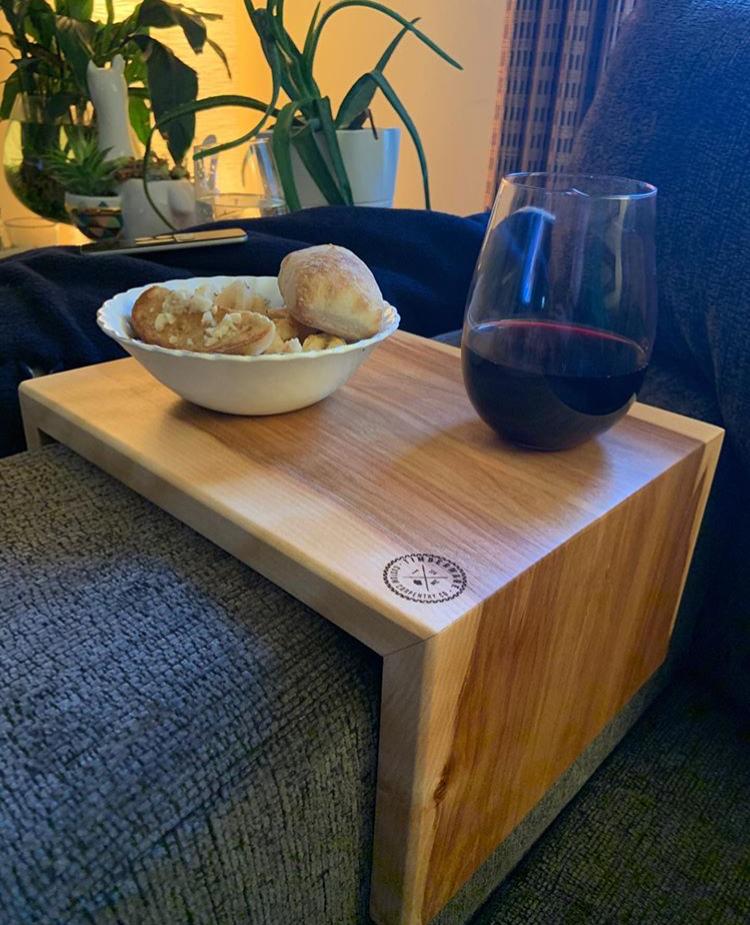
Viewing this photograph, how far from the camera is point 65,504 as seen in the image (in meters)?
0.47

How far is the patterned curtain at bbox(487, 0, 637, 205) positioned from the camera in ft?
4.46

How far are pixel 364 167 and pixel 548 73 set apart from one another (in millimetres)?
648

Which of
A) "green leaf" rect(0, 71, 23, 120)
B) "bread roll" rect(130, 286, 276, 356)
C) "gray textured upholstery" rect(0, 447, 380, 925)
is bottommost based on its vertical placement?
"gray textured upholstery" rect(0, 447, 380, 925)

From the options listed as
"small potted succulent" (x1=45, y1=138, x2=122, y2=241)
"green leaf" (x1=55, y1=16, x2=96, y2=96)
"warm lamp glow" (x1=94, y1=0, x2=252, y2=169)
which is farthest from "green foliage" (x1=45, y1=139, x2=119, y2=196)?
"warm lamp glow" (x1=94, y1=0, x2=252, y2=169)

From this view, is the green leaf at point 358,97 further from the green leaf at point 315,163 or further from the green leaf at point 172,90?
the green leaf at point 172,90

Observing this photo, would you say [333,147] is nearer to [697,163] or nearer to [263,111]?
[263,111]

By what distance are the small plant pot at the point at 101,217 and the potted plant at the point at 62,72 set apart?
0.50 feet

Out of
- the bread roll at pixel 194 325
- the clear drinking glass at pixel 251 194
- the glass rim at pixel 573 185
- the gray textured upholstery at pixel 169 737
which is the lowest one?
the gray textured upholstery at pixel 169 737

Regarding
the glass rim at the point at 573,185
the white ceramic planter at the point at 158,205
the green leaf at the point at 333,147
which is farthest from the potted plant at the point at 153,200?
the glass rim at the point at 573,185

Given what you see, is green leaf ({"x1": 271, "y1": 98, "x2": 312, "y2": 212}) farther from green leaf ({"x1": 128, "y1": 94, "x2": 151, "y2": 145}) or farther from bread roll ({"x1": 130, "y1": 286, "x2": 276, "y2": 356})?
green leaf ({"x1": 128, "y1": 94, "x2": 151, "y2": 145})

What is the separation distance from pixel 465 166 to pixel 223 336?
1.56 m

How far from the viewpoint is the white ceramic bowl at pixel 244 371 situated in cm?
45

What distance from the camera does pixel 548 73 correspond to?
4.72 ft

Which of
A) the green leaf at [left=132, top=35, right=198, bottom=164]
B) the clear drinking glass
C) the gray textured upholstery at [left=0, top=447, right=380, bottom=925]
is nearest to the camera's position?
the gray textured upholstery at [left=0, top=447, right=380, bottom=925]
